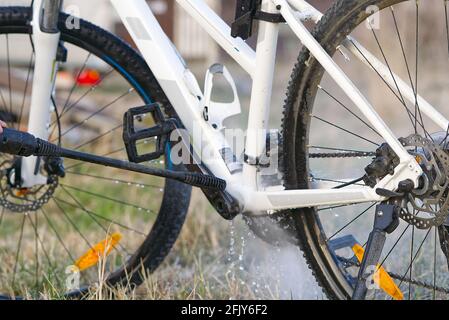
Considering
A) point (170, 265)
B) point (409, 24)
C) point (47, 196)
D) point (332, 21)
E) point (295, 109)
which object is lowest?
point (170, 265)

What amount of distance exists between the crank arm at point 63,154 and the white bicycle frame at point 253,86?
0.35 ft

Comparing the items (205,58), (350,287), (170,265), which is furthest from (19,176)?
(205,58)

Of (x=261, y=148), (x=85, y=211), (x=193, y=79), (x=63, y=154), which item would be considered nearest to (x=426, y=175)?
(x=261, y=148)

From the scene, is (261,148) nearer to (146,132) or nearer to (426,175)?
(146,132)

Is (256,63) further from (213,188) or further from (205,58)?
(205,58)

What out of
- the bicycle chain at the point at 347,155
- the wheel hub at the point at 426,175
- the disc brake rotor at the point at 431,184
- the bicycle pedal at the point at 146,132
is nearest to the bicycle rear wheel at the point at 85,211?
the bicycle pedal at the point at 146,132

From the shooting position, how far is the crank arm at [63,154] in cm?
267

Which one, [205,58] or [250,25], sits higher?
[205,58]

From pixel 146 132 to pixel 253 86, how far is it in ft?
1.33

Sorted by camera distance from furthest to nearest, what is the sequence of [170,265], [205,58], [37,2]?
[205,58]
[170,265]
[37,2]

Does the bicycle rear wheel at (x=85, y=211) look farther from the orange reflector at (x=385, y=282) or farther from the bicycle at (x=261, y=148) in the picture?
the orange reflector at (x=385, y=282)

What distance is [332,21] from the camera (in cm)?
263

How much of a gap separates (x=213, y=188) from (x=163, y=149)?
23 centimetres

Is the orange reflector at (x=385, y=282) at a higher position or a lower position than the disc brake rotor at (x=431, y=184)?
lower
